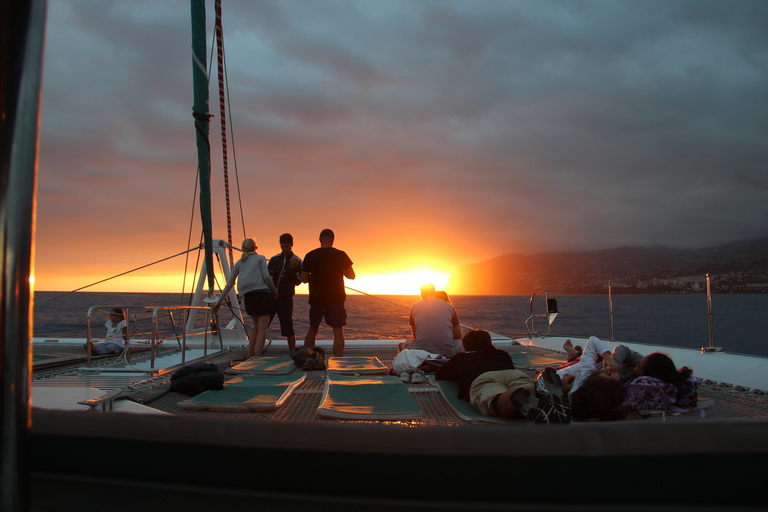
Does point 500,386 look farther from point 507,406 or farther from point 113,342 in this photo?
point 113,342

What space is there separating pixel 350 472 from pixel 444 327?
3827 mm

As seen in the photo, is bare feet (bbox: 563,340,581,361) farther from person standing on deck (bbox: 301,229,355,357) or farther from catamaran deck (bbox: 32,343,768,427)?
person standing on deck (bbox: 301,229,355,357)

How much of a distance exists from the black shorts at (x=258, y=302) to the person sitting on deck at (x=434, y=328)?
1.91m

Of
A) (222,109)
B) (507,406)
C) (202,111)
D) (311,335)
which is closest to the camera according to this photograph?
(507,406)

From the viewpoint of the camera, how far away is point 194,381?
11.2 ft

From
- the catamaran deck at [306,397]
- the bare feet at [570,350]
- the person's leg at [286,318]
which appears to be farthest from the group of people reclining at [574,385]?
the person's leg at [286,318]

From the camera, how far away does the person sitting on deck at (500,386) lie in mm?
2490

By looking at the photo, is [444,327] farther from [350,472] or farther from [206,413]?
[350,472]

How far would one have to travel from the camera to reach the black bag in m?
3.40

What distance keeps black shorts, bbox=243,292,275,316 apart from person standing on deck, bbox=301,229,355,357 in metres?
0.53

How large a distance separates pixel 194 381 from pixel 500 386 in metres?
2.35

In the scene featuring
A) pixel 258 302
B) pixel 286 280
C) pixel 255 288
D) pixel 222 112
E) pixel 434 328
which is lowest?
pixel 434 328

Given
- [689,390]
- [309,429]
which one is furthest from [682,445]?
[689,390]

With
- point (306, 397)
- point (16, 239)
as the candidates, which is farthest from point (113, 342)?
point (16, 239)
